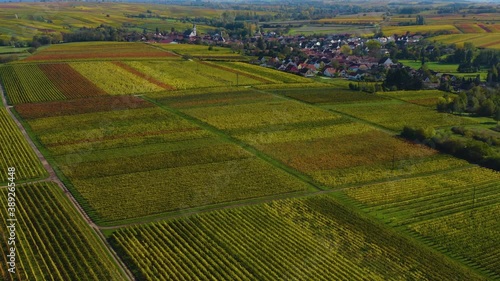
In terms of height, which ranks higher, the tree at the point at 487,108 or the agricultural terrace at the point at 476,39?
the agricultural terrace at the point at 476,39

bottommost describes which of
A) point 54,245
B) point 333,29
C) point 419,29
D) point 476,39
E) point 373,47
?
point 54,245

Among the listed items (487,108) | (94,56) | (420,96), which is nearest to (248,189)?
(487,108)

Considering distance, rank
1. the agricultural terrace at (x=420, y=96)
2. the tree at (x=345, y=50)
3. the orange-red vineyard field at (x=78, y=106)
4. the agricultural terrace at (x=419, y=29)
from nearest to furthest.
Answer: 1. the orange-red vineyard field at (x=78, y=106)
2. the agricultural terrace at (x=420, y=96)
3. the tree at (x=345, y=50)
4. the agricultural terrace at (x=419, y=29)

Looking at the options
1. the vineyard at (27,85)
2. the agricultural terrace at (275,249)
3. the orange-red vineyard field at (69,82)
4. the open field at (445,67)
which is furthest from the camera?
the open field at (445,67)

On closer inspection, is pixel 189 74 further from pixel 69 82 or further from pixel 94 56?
pixel 94 56

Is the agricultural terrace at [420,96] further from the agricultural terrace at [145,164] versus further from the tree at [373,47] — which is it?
the tree at [373,47]

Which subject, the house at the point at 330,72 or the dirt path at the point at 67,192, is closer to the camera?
the dirt path at the point at 67,192

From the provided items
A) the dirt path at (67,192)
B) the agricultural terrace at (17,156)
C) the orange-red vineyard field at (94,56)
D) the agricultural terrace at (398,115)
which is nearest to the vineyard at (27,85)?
the dirt path at (67,192)
